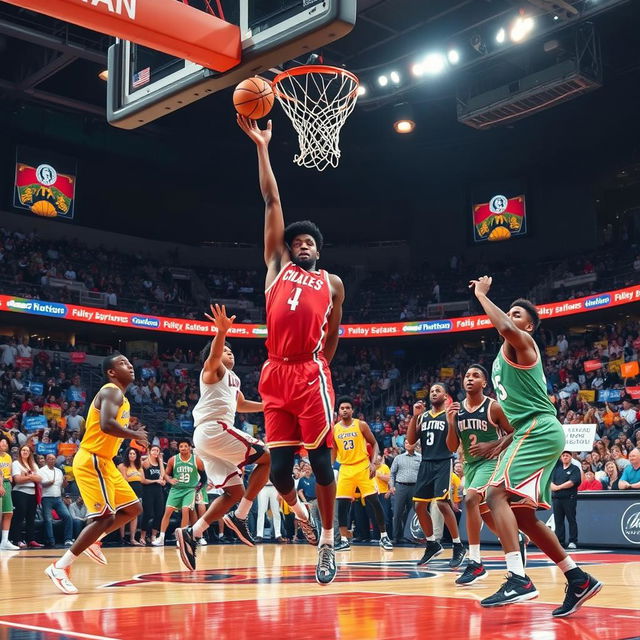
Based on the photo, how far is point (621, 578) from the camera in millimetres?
7340

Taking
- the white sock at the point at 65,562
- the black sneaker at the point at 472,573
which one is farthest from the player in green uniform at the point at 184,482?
the black sneaker at the point at 472,573

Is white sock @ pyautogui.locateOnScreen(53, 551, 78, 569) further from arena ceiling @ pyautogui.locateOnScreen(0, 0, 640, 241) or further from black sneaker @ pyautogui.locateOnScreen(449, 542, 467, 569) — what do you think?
arena ceiling @ pyautogui.locateOnScreen(0, 0, 640, 241)

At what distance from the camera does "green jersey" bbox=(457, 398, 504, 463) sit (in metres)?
7.48

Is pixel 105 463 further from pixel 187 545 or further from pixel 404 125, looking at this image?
pixel 404 125

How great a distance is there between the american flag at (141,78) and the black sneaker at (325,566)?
3.95m

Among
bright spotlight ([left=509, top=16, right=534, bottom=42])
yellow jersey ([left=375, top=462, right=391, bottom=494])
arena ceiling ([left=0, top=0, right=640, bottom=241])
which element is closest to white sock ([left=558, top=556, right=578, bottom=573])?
yellow jersey ([left=375, top=462, right=391, bottom=494])

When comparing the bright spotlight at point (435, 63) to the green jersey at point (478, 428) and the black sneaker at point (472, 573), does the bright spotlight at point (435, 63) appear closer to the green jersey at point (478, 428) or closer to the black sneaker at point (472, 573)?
the green jersey at point (478, 428)

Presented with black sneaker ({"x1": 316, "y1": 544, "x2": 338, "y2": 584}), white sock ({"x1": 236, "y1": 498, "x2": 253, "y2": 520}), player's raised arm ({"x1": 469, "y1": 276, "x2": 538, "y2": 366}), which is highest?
player's raised arm ({"x1": 469, "y1": 276, "x2": 538, "y2": 366})

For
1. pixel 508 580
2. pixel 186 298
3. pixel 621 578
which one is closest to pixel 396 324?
pixel 186 298

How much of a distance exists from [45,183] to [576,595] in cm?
2656

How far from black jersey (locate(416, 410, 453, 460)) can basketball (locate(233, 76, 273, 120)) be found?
4517 millimetres

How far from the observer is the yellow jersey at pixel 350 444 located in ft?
39.8

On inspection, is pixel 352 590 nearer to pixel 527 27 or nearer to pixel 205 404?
pixel 205 404

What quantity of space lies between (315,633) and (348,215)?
3015 cm
